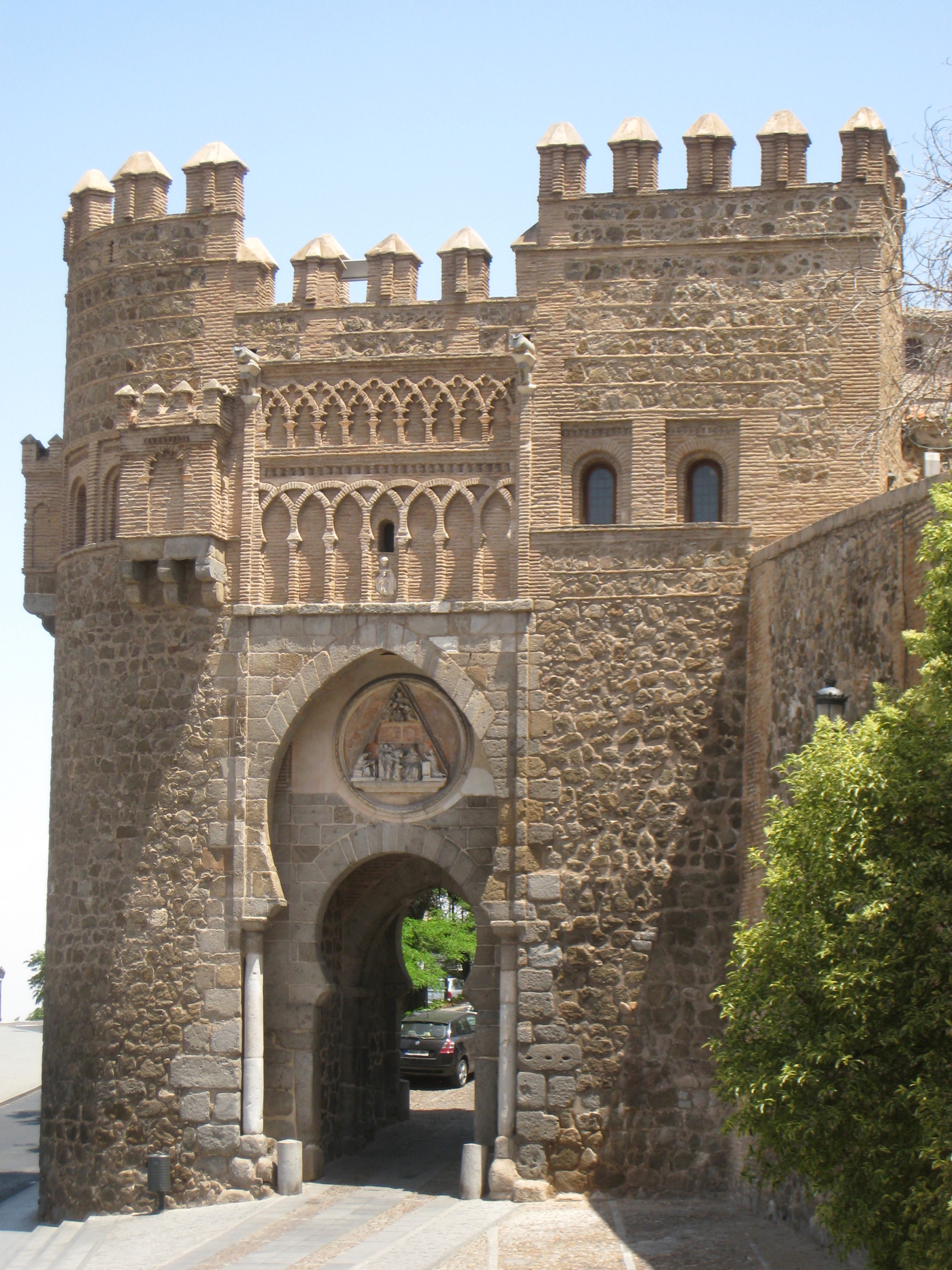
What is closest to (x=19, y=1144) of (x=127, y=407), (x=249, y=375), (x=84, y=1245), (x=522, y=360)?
(x=84, y=1245)

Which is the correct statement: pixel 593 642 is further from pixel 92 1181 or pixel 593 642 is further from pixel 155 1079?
pixel 92 1181

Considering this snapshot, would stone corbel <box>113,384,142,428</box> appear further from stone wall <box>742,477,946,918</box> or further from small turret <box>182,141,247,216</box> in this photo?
stone wall <box>742,477,946,918</box>

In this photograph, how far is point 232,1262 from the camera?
14.2 meters

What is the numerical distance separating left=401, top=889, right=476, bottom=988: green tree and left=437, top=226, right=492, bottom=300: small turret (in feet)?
52.0

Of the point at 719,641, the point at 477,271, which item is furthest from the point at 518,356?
the point at 719,641

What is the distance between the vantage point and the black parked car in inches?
932

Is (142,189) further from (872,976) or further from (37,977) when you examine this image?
(37,977)

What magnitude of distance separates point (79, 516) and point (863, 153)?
8599mm

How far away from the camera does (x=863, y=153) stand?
1688cm

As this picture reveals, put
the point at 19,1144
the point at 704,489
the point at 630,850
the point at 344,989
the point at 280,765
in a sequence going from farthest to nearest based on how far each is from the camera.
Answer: the point at 19,1144 < the point at 344,989 < the point at 280,765 < the point at 704,489 < the point at 630,850

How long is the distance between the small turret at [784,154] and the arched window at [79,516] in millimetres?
7524

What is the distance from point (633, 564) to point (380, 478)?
2622mm

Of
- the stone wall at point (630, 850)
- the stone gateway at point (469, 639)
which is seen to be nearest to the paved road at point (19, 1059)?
the stone gateway at point (469, 639)

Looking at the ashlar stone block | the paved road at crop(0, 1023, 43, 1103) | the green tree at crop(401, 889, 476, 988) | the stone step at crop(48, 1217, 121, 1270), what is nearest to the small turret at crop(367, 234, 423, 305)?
the ashlar stone block
